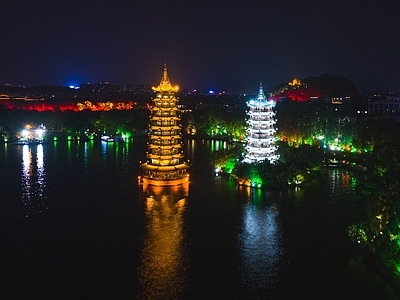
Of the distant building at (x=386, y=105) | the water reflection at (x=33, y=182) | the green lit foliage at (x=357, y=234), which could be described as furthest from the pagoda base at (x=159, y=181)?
the distant building at (x=386, y=105)

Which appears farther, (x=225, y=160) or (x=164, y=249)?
(x=225, y=160)

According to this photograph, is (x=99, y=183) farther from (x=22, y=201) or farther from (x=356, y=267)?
(x=356, y=267)

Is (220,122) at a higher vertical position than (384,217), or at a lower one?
higher

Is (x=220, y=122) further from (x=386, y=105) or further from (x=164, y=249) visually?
(x=164, y=249)

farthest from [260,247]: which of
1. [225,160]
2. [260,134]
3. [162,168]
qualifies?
[260,134]

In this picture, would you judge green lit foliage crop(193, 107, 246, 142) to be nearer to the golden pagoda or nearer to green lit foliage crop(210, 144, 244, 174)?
green lit foliage crop(210, 144, 244, 174)

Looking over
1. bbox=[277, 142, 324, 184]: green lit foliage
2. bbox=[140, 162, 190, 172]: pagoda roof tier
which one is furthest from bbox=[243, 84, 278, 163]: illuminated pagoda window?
bbox=[140, 162, 190, 172]: pagoda roof tier
